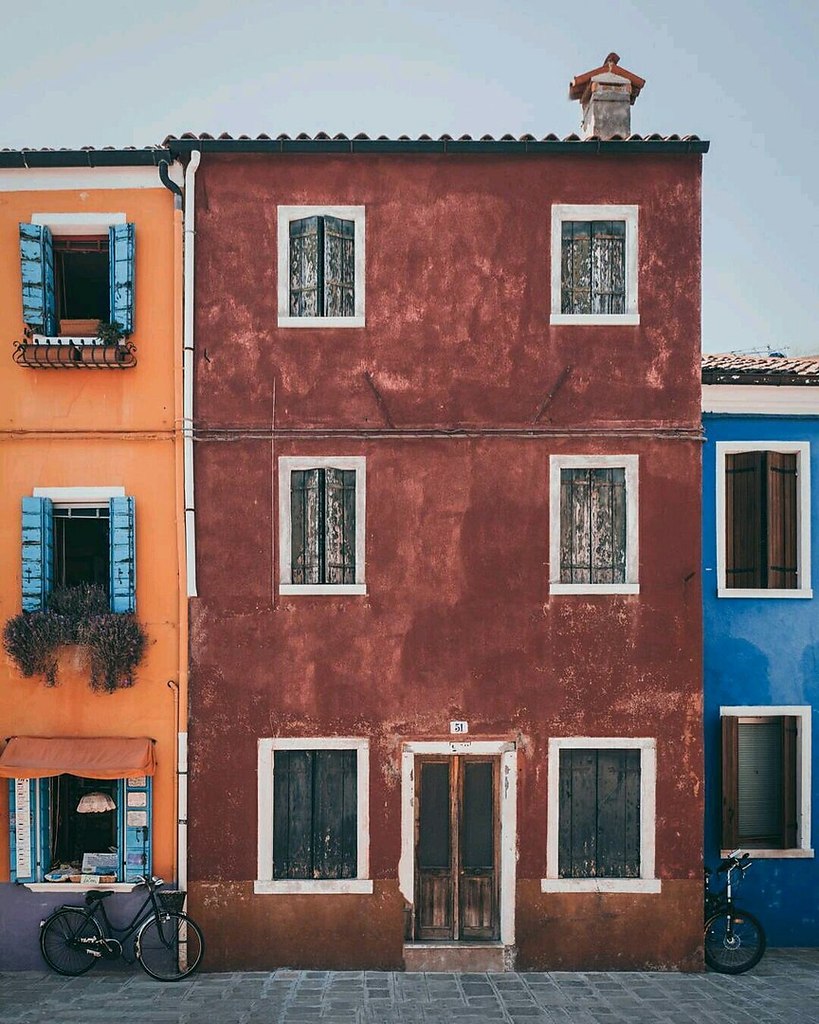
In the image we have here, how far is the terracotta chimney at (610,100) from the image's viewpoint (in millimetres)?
10477

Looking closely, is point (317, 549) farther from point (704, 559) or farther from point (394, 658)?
point (704, 559)

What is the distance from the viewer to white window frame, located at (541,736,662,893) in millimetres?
9922

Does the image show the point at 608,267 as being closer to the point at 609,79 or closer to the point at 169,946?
the point at 609,79

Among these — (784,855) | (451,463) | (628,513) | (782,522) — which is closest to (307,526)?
(451,463)

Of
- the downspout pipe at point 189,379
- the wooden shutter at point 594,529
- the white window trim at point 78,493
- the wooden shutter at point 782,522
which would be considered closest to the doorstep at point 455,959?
the wooden shutter at point 594,529

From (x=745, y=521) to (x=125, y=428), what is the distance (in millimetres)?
8055

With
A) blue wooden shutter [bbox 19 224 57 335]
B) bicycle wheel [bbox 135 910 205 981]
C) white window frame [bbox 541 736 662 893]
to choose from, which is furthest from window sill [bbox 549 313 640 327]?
bicycle wheel [bbox 135 910 205 981]

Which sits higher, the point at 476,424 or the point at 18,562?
the point at 476,424

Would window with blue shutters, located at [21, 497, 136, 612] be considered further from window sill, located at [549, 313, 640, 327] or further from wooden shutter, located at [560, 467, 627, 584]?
window sill, located at [549, 313, 640, 327]

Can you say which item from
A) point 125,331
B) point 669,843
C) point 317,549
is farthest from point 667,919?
point 125,331

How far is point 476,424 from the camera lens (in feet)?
33.1

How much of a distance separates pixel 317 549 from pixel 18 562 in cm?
357

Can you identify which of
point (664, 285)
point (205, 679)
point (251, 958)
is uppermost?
point (664, 285)

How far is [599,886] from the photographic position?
9.87 meters
